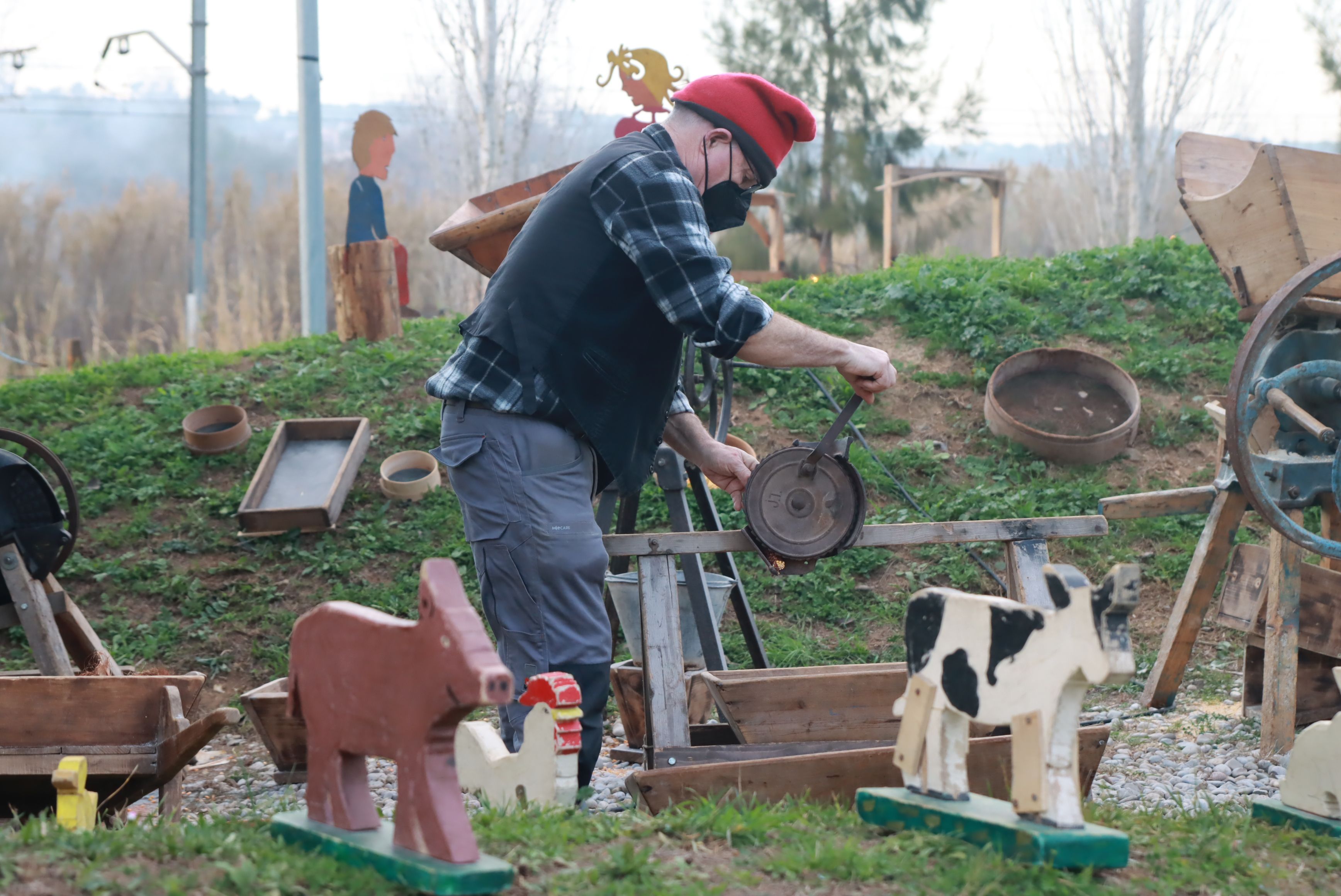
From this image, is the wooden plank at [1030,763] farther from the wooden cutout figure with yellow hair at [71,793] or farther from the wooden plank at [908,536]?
the wooden cutout figure with yellow hair at [71,793]

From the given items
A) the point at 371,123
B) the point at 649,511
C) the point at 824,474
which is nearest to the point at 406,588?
the point at 649,511

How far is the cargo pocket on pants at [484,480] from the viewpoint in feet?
10.4

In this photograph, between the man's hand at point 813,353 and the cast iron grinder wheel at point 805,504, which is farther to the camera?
the cast iron grinder wheel at point 805,504

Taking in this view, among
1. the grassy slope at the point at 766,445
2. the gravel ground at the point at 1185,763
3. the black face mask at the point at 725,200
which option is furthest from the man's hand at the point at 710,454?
the grassy slope at the point at 766,445

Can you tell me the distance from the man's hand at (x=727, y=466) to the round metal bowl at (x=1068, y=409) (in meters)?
3.66

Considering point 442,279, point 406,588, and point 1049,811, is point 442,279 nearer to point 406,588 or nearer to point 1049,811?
point 406,588

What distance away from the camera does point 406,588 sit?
20.6ft

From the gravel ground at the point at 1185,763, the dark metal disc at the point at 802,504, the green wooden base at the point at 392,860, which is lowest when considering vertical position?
the gravel ground at the point at 1185,763

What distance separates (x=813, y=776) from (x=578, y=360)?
1.33 m

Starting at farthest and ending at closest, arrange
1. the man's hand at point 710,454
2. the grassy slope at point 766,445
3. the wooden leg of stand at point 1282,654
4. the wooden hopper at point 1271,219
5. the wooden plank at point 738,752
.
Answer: the grassy slope at point 766,445 < the wooden hopper at point 1271,219 < the wooden leg of stand at point 1282,654 < the man's hand at point 710,454 < the wooden plank at point 738,752

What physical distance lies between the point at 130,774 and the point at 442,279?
2295 cm

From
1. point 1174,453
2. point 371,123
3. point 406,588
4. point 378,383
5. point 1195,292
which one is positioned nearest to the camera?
point 406,588

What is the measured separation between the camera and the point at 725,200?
3447 millimetres

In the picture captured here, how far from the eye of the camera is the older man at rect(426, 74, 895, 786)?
312 centimetres
